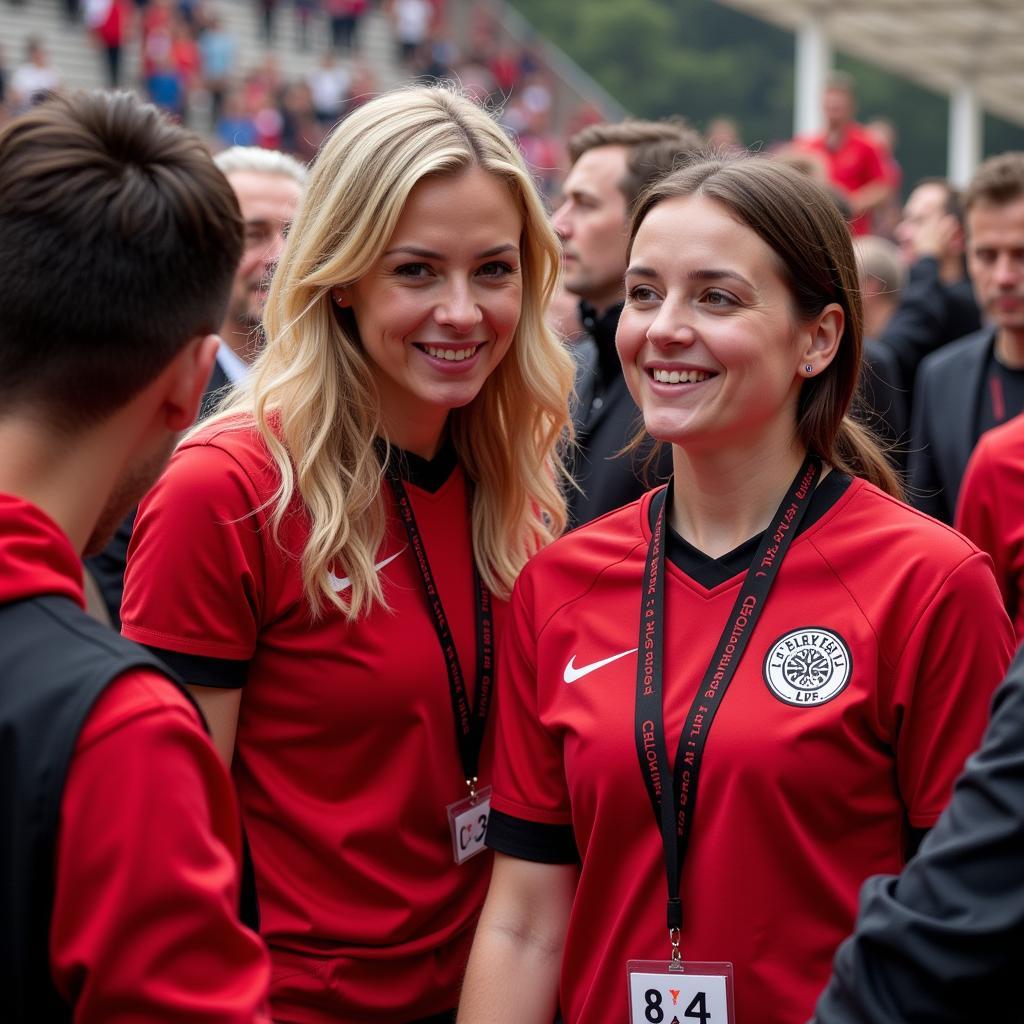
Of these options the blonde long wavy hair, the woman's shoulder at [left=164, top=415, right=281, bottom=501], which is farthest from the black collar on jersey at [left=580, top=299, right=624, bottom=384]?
the woman's shoulder at [left=164, top=415, right=281, bottom=501]

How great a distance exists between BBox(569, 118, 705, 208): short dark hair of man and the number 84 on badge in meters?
2.74

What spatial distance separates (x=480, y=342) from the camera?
302cm

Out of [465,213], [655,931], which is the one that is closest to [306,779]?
[655,931]

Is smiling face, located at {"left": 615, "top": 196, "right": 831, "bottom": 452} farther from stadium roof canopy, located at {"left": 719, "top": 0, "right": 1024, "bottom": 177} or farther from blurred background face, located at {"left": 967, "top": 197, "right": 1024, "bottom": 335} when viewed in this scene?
stadium roof canopy, located at {"left": 719, "top": 0, "right": 1024, "bottom": 177}

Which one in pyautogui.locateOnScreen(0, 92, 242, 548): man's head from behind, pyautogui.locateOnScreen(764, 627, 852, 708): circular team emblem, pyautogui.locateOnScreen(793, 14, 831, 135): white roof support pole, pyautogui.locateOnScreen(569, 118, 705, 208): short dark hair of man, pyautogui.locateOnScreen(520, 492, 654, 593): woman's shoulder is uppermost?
pyautogui.locateOnScreen(793, 14, 831, 135): white roof support pole

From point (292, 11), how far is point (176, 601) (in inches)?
1178

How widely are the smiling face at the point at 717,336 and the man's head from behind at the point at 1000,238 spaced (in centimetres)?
270

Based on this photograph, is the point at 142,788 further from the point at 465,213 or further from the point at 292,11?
the point at 292,11

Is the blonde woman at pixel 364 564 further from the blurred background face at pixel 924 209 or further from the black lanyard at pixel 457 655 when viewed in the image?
the blurred background face at pixel 924 209

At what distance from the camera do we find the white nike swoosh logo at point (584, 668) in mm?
2533

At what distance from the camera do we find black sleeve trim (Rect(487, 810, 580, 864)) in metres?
2.60

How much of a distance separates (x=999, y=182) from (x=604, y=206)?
150 cm

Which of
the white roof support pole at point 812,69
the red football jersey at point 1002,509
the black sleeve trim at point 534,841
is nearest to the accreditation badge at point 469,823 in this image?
the black sleeve trim at point 534,841

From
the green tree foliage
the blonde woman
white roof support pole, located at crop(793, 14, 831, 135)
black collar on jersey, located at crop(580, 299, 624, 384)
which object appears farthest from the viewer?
the green tree foliage
